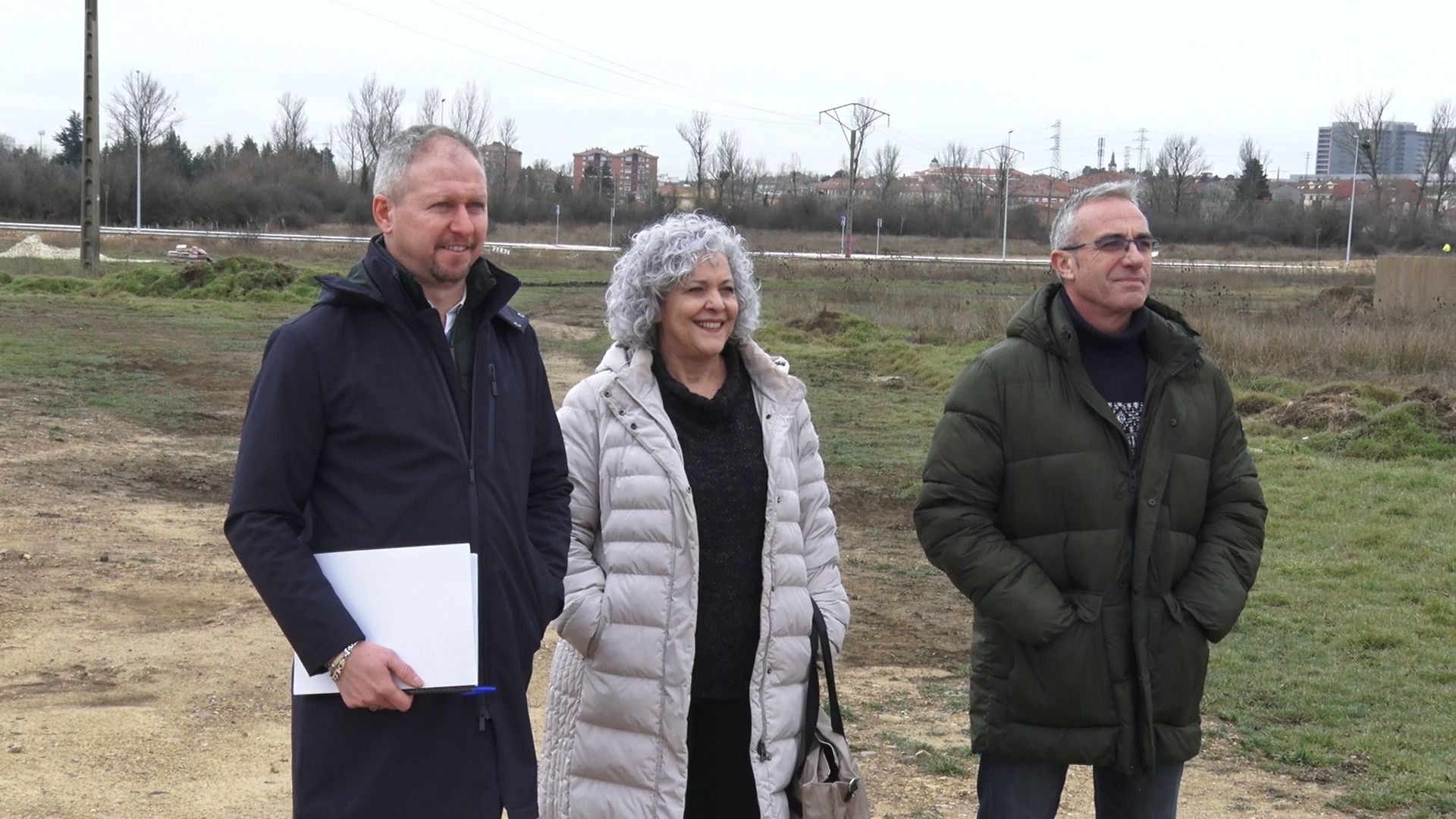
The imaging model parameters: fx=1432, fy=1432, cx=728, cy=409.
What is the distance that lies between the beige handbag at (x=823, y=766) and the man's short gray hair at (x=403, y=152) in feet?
4.47

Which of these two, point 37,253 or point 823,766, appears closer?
point 823,766

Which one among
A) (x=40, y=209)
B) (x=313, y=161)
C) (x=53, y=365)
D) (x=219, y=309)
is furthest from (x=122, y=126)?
(x=53, y=365)

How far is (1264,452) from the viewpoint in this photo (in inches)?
491

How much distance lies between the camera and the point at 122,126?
273 feet

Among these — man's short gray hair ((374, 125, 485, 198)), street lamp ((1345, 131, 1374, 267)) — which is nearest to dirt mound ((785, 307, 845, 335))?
man's short gray hair ((374, 125, 485, 198))

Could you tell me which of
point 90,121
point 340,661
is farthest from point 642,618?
point 90,121

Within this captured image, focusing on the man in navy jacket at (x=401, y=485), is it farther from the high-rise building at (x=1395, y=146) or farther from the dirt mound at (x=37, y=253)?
the high-rise building at (x=1395, y=146)

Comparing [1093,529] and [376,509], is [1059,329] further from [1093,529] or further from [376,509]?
[376,509]

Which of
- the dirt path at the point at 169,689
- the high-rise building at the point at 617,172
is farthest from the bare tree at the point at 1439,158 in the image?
the dirt path at the point at 169,689

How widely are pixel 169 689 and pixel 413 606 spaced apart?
13.1 ft

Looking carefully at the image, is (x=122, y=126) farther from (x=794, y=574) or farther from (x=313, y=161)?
(x=794, y=574)

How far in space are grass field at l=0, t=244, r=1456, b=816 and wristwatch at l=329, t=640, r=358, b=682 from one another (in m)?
3.38

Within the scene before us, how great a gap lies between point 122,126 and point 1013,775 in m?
89.2

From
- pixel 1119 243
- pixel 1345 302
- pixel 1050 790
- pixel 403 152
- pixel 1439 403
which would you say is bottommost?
pixel 1050 790
